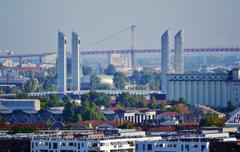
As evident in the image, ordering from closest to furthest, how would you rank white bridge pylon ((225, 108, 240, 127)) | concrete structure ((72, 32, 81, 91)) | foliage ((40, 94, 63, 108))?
white bridge pylon ((225, 108, 240, 127))
foliage ((40, 94, 63, 108))
concrete structure ((72, 32, 81, 91))

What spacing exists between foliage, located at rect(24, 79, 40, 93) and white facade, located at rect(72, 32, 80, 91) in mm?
2322

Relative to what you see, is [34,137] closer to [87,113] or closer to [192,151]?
[192,151]

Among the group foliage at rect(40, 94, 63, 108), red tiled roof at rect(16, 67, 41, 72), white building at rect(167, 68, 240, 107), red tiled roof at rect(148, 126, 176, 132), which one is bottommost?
red tiled roof at rect(148, 126, 176, 132)

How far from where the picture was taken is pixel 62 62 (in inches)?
4104

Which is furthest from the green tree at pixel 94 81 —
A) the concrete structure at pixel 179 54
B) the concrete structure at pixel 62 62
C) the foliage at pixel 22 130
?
the foliage at pixel 22 130

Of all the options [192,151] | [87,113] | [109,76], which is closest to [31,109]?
[87,113]

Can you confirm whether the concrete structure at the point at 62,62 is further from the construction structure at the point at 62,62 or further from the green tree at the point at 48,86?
the green tree at the point at 48,86

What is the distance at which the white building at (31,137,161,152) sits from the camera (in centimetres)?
4256

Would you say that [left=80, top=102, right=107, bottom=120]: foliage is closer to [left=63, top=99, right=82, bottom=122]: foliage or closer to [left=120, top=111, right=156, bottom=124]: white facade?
[left=63, top=99, right=82, bottom=122]: foliage

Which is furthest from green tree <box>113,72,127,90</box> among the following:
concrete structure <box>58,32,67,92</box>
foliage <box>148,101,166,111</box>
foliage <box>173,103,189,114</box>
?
foliage <box>173,103,189,114</box>

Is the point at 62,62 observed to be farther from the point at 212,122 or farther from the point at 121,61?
the point at 121,61

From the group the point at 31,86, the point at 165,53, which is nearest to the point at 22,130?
the point at 31,86

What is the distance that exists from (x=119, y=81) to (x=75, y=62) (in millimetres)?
7909

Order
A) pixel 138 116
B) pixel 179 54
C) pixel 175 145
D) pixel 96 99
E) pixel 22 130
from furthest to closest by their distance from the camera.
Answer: pixel 179 54, pixel 96 99, pixel 138 116, pixel 22 130, pixel 175 145
